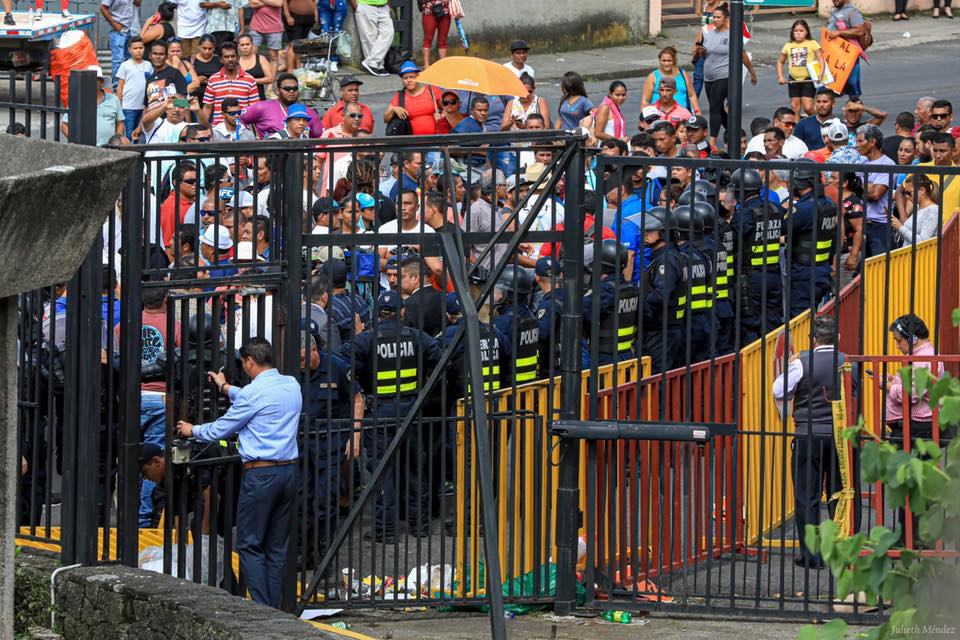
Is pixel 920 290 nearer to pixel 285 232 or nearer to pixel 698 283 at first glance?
pixel 698 283

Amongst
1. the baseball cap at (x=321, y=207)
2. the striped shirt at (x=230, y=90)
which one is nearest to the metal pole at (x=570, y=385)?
the baseball cap at (x=321, y=207)

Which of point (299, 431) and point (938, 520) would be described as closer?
point (938, 520)

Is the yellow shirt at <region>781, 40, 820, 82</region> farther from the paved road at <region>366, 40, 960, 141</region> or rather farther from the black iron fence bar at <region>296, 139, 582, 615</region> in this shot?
the black iron fence bar at <region>296, 139, 582, 615</region>

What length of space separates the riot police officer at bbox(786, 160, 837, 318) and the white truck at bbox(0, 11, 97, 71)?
8225 millimetres

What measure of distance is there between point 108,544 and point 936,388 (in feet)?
16.7

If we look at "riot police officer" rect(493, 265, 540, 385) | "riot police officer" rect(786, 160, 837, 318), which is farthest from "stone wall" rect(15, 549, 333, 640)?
"riot police officer" rect(786, 160, 837, 318)

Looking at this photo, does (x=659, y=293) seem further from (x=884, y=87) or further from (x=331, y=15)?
(x=884, y=87)

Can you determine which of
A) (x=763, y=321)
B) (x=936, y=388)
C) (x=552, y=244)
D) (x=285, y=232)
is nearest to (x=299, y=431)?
(x=285, y=232)

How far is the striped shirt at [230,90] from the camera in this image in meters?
18.0

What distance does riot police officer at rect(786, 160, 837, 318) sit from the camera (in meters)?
9.38

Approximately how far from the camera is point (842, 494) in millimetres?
8617

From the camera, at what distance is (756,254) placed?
11.7 m

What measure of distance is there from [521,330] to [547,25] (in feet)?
64.4

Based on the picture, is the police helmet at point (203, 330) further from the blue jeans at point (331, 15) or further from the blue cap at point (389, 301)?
the blue jeans at point (331, 15)
